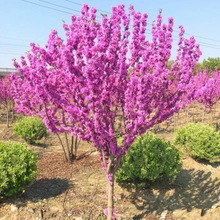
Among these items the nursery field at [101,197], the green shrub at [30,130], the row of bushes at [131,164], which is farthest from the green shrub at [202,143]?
the green shrub at [30,130]

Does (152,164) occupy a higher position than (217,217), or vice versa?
(152,164)

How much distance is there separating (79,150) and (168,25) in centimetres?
744

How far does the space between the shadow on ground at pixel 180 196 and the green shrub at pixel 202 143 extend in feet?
3.85

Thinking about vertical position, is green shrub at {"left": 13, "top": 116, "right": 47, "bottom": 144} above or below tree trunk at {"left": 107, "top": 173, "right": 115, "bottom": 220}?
above

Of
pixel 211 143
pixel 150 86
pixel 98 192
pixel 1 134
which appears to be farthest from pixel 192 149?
pixel 1 134

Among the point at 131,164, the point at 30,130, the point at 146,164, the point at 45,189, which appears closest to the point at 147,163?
the point at 146,164

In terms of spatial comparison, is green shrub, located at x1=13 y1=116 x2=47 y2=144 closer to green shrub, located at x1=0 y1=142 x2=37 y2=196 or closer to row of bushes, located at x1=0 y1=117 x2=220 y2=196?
row of bushes, located at x1=0 y1=117 x2=220 y2=196

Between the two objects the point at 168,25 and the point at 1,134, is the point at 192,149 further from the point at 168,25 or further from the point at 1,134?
the point at 1,134

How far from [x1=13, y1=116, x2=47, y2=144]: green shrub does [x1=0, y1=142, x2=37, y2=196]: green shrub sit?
5.81 m

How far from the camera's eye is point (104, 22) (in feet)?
11.7

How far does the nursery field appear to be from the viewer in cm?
539

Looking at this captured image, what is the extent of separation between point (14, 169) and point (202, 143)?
19.4ft

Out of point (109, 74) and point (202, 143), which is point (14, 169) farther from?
point (202, 143)

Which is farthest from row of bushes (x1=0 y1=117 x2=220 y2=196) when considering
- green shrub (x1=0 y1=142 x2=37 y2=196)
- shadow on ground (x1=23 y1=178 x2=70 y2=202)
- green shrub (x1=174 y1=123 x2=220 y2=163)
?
green shrub (x1=174 y1=123 x2=220 y2=163)
